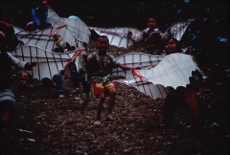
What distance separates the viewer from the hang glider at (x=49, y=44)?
539 centimetres

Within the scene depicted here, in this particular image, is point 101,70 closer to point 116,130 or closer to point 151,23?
point 116,130

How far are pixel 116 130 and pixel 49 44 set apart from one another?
3.52 m

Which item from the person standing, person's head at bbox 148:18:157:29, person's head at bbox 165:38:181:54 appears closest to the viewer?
the person standing

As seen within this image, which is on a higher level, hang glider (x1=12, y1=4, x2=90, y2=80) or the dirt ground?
hang glider (x1=12, y1=4, x2=90, y2=80)

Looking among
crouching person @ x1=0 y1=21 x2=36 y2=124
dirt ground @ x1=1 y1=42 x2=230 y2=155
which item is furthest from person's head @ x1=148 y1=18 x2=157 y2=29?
crouching person @ x1=0 y1=21 x2=36 y2=124

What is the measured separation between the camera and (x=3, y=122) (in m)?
4.53

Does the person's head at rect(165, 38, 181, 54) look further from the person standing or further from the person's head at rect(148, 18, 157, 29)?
the person's head at rect(148, 18, 157, 29)

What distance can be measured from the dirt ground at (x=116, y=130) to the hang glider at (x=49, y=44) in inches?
39.5

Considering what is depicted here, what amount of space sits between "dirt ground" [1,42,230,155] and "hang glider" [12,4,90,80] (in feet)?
3.29

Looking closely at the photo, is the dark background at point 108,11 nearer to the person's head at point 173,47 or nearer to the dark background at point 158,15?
the dark background at point 158,15

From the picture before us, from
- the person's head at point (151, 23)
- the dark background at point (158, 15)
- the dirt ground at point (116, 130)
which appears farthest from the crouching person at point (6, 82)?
the person's head at point (151, 23)

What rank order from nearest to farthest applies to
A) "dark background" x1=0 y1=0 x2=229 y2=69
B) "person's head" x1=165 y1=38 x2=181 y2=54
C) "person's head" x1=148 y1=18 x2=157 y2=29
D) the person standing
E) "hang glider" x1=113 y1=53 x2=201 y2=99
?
1. "hang glider" x1=113 y1=53 x2=201 y2=99
2. "dark background" x1=0 y1=0 x2=229 y2=69
3. the person standing
4. "person's head" x1=165 y1=38 x2=181 y2=54
5. "person's head" x1=148 y1=18 x2=157 y2=29

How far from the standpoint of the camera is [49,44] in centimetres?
787

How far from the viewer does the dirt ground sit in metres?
4.57
